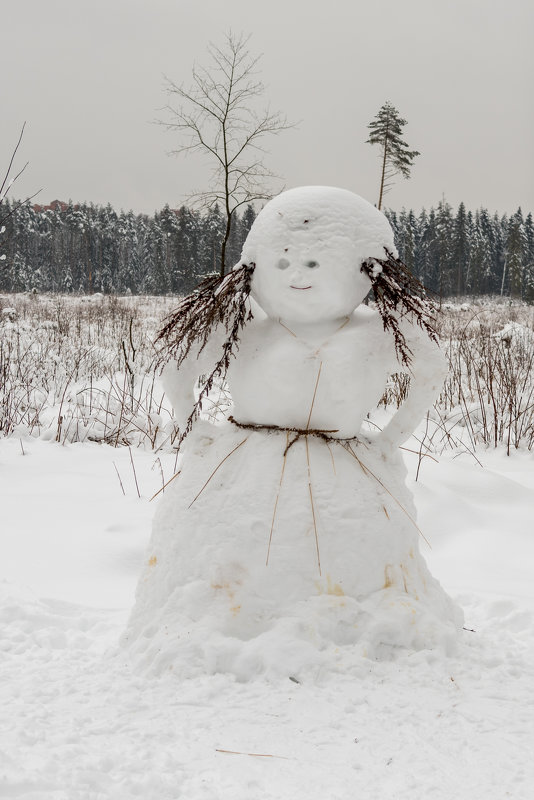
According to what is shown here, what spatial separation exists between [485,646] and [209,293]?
140 cm

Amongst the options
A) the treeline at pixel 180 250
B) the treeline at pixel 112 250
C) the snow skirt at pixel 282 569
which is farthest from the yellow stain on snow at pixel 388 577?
the treeline at pixel 112 250


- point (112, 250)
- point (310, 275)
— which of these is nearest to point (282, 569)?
point (310, 275)

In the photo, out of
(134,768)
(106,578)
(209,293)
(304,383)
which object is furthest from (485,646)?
(106,578)

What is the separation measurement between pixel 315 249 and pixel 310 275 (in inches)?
3.1

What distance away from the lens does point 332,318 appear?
1893 millimetres

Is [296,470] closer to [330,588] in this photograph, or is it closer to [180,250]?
[330,588]

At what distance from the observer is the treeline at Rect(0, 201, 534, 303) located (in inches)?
1849

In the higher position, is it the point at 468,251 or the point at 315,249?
the point at 468,251

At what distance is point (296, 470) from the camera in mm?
1764

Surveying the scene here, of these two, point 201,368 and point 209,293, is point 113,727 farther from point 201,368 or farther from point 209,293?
point 209,293

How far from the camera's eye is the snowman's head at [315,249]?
177cm

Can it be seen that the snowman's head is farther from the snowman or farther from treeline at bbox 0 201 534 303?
treeline at bbox 0 201 534 303

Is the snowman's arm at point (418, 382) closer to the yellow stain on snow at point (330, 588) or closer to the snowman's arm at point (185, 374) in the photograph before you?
the yellow stain on snow at point (330, 588)

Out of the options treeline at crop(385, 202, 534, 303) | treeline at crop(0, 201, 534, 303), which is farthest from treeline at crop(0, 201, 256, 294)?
treeline at crop(385, 202, 534, 303)
